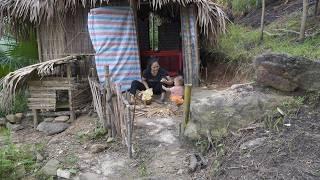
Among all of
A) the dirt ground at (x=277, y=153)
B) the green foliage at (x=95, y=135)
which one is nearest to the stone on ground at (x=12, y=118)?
the green foliage at (x=95, y=135)

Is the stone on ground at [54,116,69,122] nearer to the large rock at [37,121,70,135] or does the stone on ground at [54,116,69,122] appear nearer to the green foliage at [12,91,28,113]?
the large rock at [37,121,70,135]

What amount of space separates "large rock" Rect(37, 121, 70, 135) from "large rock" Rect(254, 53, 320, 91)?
3.44 metres

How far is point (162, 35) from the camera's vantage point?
10.6 metres

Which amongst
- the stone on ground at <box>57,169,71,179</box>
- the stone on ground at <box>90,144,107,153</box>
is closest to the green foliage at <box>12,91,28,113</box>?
the stone on ground at <box>90,144,107,153</box>

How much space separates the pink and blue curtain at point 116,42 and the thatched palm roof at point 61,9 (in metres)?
0.33

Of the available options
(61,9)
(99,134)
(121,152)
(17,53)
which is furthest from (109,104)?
(17,53)

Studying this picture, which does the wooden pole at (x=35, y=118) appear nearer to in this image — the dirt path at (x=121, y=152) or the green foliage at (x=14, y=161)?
the dirt path at (x=121, y=152)

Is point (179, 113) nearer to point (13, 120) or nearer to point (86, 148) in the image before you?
point (86, 148)

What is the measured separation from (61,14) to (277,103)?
15.1 ft

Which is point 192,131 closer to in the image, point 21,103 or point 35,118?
point 35,118

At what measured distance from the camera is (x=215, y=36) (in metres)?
8.04

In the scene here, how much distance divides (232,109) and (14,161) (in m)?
3.02

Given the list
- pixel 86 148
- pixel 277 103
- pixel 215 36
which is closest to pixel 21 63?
pixel 86 148

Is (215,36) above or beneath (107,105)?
above
